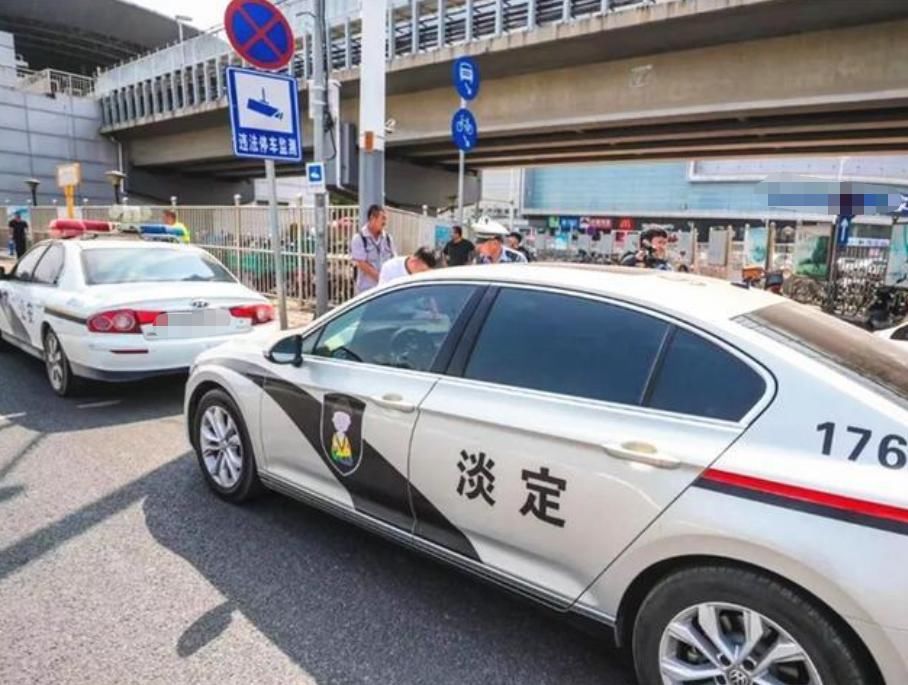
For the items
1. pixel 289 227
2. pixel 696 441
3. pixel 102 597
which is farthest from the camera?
pixel 289 227

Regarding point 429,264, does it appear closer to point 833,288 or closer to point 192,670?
point 192,670

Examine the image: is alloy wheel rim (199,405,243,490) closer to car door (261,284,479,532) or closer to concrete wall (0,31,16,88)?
car door (261,284,479,532)

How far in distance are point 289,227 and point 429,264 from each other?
6397 millimetres

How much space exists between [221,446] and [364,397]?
1.36 m

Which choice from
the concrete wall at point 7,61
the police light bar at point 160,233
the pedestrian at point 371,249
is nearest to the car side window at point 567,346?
the pedestrian at point 371,249

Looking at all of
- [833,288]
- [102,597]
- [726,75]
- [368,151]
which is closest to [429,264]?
[368,151]

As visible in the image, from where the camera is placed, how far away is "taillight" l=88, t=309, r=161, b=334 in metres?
5.25

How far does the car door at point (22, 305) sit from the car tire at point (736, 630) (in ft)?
20.4

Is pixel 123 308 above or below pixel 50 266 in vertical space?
below

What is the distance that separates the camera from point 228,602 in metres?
2.77

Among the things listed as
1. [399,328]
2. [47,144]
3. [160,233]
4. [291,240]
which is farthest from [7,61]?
[399,328]

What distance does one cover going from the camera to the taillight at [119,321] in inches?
207

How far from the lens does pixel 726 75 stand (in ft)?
42.3

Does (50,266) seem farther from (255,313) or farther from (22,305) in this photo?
(255,313)
